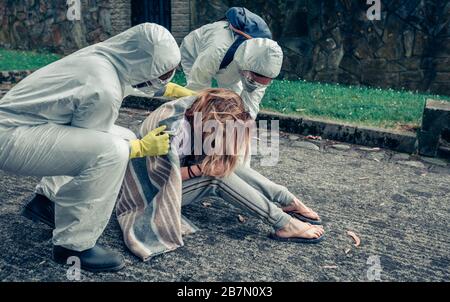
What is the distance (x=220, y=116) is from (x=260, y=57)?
883mm

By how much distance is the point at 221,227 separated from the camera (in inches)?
129

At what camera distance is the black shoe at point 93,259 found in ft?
8.60

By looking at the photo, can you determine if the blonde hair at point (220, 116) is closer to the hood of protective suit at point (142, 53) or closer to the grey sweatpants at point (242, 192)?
the grey sweatpants at point (242, 192)

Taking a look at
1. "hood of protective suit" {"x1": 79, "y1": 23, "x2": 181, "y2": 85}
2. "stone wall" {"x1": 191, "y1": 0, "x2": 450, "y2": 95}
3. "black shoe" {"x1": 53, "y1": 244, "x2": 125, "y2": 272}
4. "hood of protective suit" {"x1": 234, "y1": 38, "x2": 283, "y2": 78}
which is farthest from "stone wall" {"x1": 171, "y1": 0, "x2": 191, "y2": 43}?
"black shoe" {"x1": 53, "y1": 244, "x2": 125, "y2": 272}

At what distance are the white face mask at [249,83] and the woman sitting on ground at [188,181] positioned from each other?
744 mm

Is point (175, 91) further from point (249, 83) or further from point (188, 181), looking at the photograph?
point (188, 181)

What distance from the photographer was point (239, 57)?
3.62 meters

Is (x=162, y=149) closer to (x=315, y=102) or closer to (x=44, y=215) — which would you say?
(x=44, y=215)

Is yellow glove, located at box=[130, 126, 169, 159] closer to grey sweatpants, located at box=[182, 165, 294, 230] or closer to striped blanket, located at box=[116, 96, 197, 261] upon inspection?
striped blanket, located at box=[116, 96, 197, 261]

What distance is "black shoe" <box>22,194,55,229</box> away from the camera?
3049mm

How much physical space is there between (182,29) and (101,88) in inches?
289

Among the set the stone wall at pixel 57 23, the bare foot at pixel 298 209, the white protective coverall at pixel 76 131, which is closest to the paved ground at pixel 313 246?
the bare foot at pixel 298 209

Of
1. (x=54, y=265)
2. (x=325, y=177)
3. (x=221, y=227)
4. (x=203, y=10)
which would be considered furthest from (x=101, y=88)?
(x=203, y=10)

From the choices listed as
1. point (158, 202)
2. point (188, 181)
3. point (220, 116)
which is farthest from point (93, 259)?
point (220, 116)
